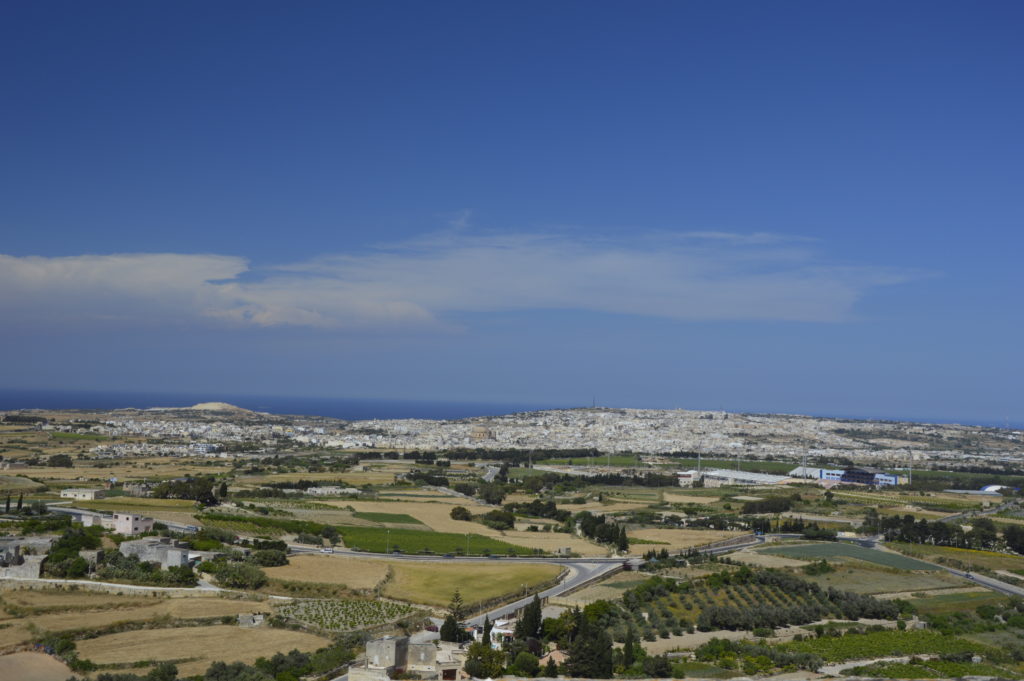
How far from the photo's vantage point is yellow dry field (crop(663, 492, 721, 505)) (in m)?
83.7

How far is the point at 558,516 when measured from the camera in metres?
70.6

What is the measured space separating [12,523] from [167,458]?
179 feet

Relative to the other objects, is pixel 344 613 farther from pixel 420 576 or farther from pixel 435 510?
pixel 435 510

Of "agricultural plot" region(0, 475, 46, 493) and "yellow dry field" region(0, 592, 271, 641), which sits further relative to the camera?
"agricultural plot" region(0, 475, 46, 493)

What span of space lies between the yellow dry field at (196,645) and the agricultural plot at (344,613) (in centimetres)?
139

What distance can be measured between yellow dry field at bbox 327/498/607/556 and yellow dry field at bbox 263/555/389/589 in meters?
13.5

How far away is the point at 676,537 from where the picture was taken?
61.7 meters

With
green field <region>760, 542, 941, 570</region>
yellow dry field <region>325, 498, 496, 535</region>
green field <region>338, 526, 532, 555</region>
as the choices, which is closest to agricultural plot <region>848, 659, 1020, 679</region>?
green field <region>760, 542, 941, 570</region>

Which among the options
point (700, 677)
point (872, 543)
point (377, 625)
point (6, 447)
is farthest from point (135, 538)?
point (6, 447)

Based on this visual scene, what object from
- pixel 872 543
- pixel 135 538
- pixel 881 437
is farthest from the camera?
pixel 881 437

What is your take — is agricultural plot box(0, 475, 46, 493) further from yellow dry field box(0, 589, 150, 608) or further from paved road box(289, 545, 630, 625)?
yellow dry field box(0, 589, 150, 608)

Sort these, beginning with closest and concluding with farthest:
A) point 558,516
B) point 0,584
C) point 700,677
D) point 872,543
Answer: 1. point 700,677
2. point 0,584
3. point 872,543
4. point 558,516

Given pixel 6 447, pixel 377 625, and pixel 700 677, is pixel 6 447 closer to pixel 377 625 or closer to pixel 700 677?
pixel 377 625

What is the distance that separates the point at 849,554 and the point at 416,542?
26.9 m
